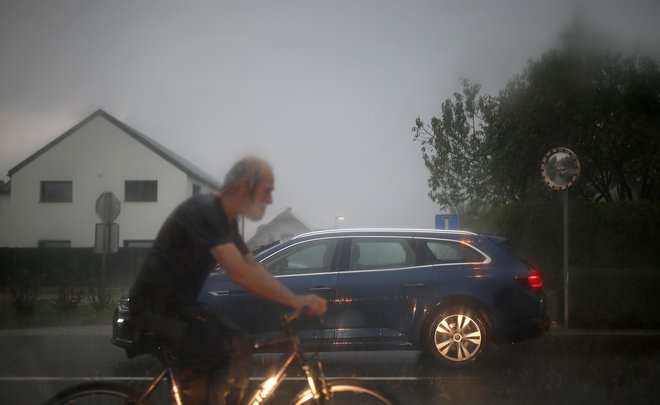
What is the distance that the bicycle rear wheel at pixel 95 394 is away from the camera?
308 centimetres

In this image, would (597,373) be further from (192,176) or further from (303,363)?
(192,176)

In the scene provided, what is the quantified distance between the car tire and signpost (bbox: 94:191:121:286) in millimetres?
11459

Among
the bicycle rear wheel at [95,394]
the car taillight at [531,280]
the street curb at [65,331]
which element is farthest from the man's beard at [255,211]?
the street curb at [65,331]

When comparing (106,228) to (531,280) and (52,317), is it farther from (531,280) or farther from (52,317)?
(531,280)

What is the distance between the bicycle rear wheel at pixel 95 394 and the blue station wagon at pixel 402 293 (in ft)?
14.0

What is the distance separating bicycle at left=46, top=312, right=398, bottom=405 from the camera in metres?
3.04

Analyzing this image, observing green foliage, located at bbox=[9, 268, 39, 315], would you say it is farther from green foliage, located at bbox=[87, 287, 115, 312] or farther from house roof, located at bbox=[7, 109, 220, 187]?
house roof, located at bbox=[7, 109, 220, 187]

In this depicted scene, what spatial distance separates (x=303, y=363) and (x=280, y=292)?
398 mm

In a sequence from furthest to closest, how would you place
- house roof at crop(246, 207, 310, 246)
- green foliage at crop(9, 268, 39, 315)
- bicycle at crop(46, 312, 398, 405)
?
1. house roof at crop(246, 207, 310, 246)
2. green foliage at crop(9, 268, 39, 315)
3. bicycle at crop(46, 312, 398, 405)

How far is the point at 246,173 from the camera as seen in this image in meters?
3.06

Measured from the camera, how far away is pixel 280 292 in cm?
290

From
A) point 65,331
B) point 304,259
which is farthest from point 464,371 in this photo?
point 65,331

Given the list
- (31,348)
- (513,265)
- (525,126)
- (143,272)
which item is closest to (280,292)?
(143,272)

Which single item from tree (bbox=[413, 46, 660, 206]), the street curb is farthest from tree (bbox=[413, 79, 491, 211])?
the street curb
